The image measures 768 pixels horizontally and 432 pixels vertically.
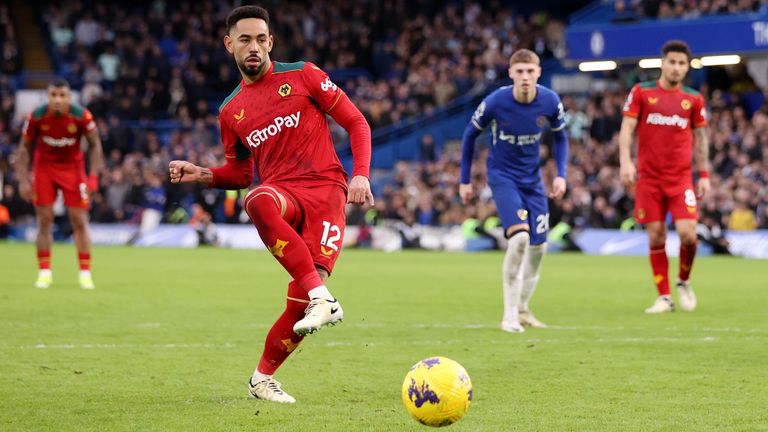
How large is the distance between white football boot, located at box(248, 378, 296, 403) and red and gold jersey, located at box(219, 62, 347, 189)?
123 cm

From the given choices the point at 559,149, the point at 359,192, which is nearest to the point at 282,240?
the point at 359,192

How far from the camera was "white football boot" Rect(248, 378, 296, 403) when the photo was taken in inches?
281

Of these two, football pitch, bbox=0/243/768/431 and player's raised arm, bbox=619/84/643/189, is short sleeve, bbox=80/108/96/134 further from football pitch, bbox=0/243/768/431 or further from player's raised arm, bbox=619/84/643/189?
player's raised arm, bbox=619/84/643/189

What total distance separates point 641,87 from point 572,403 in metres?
6.73

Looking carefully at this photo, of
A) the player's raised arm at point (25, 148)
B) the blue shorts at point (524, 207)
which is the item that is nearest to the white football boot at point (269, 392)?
the blue shorts at point (524, 207)

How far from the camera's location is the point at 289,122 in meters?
7.23

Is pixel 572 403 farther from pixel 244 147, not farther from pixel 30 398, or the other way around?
pixel 30 398

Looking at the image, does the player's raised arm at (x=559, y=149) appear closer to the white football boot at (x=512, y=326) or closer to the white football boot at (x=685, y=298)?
the white football boot at (x=512, y=326)

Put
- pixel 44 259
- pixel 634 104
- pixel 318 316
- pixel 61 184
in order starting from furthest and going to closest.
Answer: pixel 44 259 → pixel 61 184 → pixel 634 104 → pixel 318 316

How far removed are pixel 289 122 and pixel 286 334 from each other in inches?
50.6

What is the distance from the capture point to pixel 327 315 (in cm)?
650

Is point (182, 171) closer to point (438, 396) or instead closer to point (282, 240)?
point (282, 240)

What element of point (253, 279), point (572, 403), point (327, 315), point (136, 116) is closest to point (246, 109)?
point (327, 315)

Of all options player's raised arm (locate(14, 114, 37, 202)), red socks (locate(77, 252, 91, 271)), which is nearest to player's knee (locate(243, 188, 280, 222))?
player's raised arm (locate(14, 114, 37, 202))
